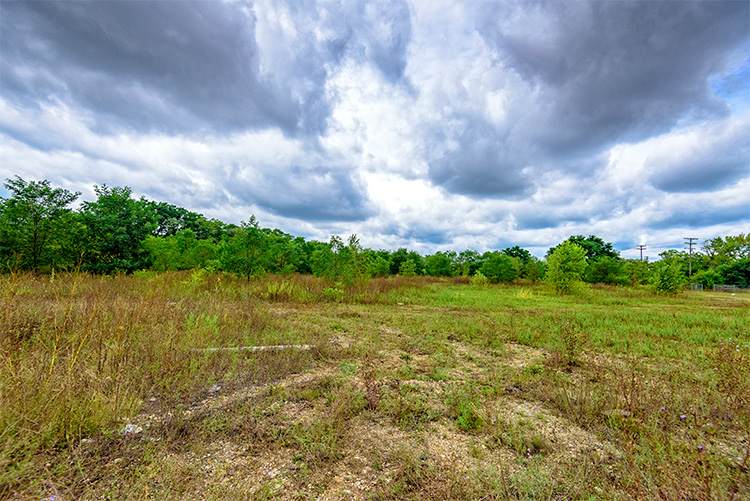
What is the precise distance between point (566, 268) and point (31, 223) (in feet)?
91.4

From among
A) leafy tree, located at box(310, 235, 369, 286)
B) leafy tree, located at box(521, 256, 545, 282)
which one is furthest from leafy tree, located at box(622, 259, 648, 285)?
leafy tree, located at box(310, 235, 369, 286)

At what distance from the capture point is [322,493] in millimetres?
2084

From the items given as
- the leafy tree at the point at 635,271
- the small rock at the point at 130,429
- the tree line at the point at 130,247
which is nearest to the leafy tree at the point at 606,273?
the leafy tree at the point at 635,271

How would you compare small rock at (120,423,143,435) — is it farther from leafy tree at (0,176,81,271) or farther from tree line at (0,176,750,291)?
leafy tree at (0,176,81,271)

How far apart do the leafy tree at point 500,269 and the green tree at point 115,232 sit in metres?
28.3

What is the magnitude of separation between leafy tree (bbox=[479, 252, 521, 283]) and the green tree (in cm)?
2833

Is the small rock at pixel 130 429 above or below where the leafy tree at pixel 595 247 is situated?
below

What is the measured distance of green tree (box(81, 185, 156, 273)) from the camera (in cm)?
1150

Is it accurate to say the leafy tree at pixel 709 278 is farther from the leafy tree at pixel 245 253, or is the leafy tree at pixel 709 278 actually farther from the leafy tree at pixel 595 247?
the leafy tree at pixel 245 253

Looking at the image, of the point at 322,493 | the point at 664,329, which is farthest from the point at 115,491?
the point at 664,329

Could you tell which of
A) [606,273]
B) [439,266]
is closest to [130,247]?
[439,266]

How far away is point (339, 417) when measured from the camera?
2.99 m

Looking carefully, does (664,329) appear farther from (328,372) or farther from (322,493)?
(322,493)

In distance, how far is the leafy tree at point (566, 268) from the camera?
20.2m
